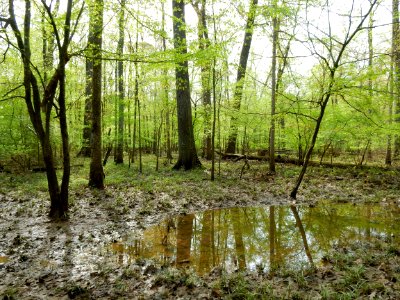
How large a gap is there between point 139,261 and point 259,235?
2.68m

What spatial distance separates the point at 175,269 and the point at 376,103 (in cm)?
1027

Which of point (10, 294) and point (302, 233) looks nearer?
point (10, 294)

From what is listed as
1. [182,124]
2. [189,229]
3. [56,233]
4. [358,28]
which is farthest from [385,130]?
[56,233]

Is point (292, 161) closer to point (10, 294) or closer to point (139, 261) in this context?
point (139, 261)

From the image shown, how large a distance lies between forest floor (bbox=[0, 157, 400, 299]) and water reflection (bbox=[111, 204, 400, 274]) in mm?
392

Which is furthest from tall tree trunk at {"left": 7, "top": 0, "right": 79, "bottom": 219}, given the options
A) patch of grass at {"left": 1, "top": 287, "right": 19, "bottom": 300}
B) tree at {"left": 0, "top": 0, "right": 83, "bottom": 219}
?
patch of grass at {"left": 1, "top": 287, "right": 19, "bottom": 300}

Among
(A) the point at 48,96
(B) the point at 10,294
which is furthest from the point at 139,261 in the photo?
(A) the point at 48,96

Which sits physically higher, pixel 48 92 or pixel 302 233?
pixel 48 92

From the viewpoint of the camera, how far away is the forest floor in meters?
3.73

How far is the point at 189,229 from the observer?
6.59m

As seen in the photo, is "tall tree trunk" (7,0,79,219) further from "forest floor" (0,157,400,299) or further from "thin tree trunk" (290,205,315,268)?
"thin tree trunk" (290,205,315,268)

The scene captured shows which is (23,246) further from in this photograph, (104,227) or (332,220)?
(332,220)

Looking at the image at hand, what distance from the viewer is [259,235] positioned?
20.4 ft

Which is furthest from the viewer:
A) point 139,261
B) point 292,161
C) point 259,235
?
point 292,161
